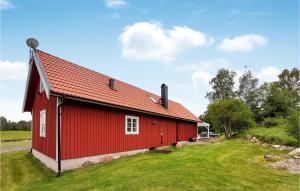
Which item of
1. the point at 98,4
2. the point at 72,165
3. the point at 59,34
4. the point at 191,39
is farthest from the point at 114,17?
the point at 72,165

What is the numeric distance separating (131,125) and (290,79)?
45042 mm

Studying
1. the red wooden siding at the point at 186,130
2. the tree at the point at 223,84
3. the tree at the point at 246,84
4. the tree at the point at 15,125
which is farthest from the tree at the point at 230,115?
the tree at the point at 15,125

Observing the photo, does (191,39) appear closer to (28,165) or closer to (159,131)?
(159,131)

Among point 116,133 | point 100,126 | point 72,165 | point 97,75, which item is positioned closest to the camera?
point 72,165

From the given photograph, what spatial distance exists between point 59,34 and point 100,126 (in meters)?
6.19

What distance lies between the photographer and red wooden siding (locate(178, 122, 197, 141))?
2236 centimetres

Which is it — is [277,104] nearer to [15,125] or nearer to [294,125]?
[294,125]

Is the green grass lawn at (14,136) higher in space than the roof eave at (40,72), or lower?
lower

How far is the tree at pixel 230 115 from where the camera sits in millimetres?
24406

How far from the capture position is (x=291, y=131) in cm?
1559

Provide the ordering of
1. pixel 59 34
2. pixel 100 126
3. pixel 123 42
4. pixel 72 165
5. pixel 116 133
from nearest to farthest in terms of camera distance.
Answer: pixel 72 165 → pixel 100 126 → pixel 116 133 → pixel 59 34 → pixel 123 42

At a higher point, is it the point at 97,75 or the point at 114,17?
the point at 114,17

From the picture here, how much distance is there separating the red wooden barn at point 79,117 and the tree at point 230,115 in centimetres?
979

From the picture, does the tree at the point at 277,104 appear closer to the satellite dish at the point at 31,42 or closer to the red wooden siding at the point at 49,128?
the red wooden siding at the point at 49,128
